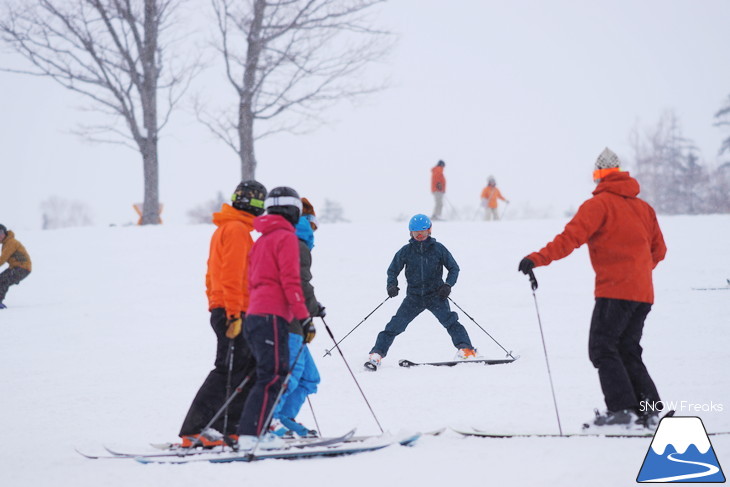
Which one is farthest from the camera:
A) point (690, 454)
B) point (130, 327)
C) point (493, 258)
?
point (493, 258)

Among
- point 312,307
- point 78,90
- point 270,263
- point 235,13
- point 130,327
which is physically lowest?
point 130,327

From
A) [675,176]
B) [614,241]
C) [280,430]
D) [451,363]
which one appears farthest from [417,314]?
[675,176]

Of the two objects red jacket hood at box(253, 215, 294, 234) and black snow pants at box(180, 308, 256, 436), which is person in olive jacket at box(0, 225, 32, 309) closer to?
black snow pants at box(180, 308, 256, 436)

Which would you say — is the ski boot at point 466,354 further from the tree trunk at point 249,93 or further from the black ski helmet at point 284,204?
the tree trunk at point 249,93

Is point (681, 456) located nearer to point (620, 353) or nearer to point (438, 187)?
point (620, 353)

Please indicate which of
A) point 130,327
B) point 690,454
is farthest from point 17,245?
point 690,454

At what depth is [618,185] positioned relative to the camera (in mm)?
4582

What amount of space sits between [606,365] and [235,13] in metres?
20.0

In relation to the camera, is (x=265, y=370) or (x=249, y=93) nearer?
(x=265, y=370)

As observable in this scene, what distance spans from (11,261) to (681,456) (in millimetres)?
12141

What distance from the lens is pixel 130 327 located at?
10.8 m

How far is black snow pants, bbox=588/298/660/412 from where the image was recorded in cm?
433

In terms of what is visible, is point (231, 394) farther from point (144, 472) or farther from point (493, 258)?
point (493, 258)

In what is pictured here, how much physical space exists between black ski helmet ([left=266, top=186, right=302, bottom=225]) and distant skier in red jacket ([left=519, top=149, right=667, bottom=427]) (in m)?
1.56
